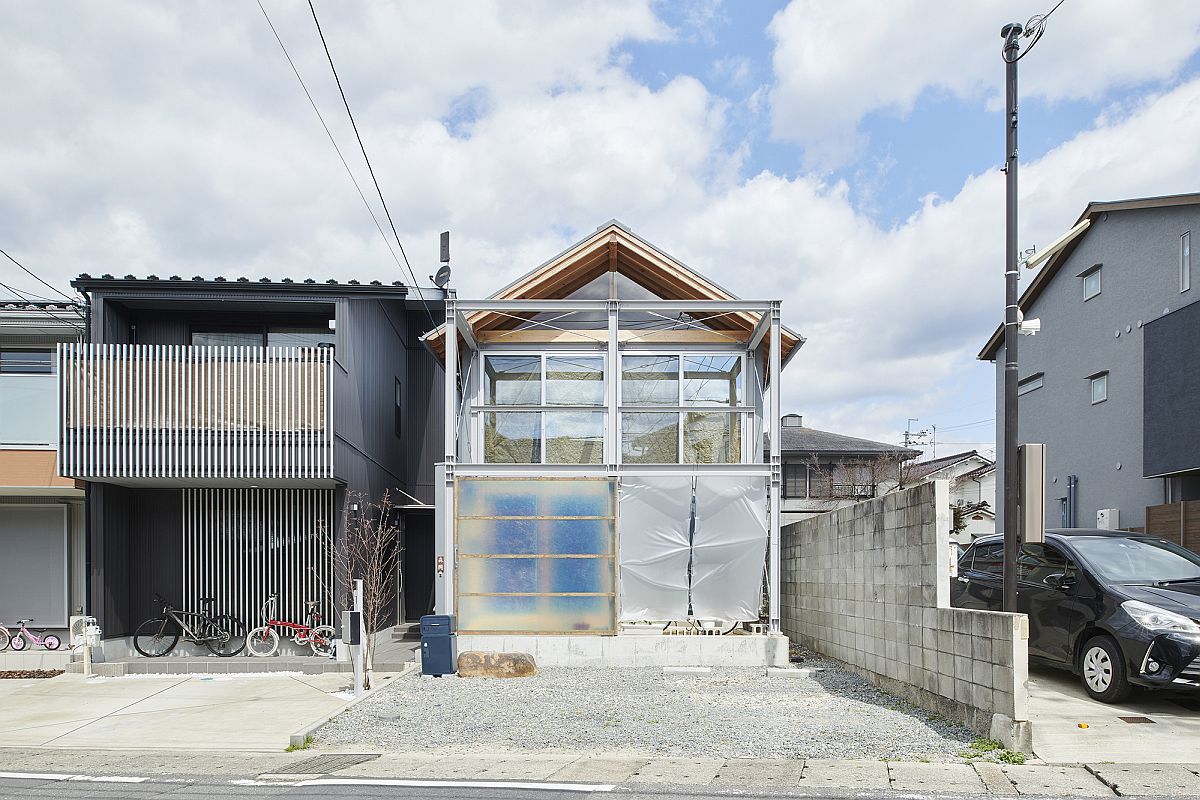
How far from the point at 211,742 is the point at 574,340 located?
8549 millimetres

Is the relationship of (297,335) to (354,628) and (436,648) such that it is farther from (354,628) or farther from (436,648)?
(354,628)

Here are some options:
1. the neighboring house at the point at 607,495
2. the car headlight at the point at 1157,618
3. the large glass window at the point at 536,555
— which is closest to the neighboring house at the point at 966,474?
the neighboring house at the point at 607,495

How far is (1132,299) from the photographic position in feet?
63.3

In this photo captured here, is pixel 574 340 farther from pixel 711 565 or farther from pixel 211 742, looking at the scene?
pixel 211 742

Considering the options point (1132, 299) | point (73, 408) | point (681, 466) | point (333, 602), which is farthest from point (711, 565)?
point (1132, 299)

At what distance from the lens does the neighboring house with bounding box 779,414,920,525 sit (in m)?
34.9

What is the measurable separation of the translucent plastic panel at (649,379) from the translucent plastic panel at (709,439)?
0.50 m

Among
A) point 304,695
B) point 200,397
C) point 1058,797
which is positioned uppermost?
point 200,397

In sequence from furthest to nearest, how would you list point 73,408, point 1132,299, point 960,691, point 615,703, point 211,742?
point 1132,299 → point 73,408 → point 615,703 → point 211,742 → point 960,691

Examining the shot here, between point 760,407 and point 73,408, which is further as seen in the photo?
point 760,407

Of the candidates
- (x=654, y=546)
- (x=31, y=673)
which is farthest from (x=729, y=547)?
(x=31, y=673)

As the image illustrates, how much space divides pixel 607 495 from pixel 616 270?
4006mm

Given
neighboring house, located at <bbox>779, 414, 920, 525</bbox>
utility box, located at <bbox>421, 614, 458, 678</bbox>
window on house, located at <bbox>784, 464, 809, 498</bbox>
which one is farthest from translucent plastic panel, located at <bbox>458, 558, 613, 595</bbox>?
window on house, located at <bbox>784, 464, 809, 498</bbox>

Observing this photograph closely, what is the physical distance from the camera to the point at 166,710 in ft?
34.5
